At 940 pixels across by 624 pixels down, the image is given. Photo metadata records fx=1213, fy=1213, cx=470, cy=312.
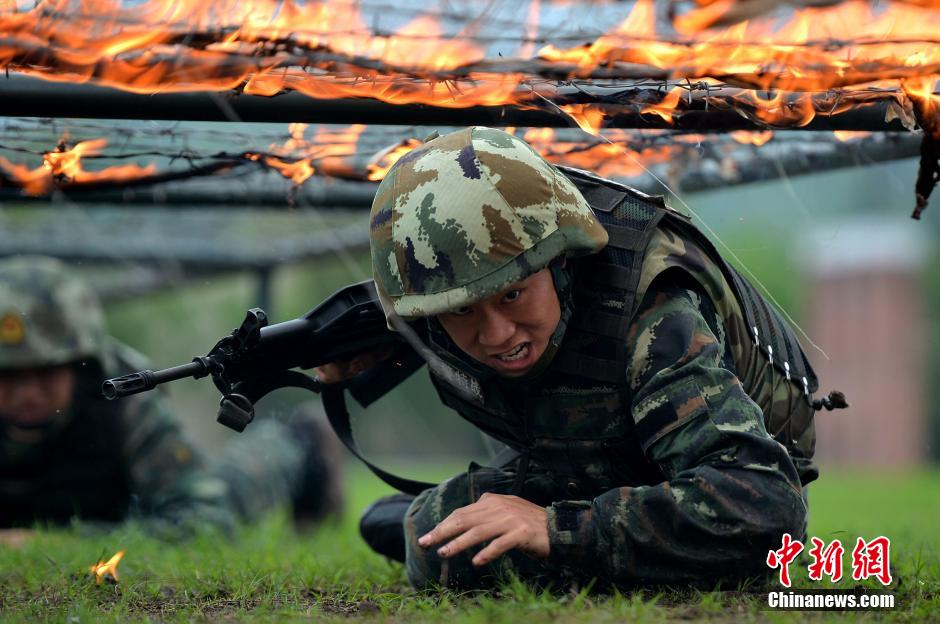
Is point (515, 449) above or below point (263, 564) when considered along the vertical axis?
above

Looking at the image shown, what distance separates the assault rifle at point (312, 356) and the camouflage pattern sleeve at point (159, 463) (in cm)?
272

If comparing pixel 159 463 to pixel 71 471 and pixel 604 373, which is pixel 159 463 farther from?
pixel 604 373

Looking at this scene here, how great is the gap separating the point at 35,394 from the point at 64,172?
97.2 inches

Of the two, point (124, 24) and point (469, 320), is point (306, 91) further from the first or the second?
point (469, 320)

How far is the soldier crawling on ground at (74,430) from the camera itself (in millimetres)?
6438

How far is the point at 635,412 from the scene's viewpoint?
308 cm

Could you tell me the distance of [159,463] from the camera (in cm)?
670

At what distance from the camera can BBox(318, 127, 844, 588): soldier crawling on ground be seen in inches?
118

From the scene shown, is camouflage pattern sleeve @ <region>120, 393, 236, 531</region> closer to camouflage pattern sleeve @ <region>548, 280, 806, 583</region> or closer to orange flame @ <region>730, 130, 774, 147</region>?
orange flame @ <region>730, 130, 774, 147</region>

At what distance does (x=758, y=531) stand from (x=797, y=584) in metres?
0.49

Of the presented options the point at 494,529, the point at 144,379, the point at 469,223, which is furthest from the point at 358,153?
the point at 494,529

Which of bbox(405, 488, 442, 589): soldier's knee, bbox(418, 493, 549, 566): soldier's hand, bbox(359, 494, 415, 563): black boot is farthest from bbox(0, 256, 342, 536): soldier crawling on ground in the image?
bbox(418, 493, 549, 566): soldier's hand

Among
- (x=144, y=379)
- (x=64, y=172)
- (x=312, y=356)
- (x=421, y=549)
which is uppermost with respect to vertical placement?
(x=64, y=172)

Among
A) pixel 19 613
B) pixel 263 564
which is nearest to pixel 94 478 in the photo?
pixel 263 564
